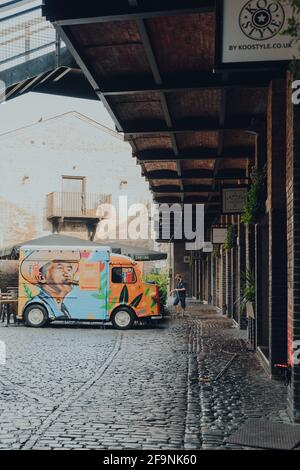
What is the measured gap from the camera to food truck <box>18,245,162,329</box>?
18000 mm

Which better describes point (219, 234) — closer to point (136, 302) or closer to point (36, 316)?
point (136, 302)

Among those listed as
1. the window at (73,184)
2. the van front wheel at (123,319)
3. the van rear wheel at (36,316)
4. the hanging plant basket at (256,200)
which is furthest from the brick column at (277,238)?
the window at (73,184)

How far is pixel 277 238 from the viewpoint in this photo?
32.2 ft

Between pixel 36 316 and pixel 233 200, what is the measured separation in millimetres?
7316

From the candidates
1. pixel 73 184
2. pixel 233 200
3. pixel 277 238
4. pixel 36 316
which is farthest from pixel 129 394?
pixel 73 184

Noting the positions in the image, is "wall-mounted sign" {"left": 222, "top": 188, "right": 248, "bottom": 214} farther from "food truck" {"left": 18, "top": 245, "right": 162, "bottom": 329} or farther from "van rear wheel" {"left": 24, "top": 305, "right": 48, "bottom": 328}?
"van rear wheel" {"left": 24, "top": 305, "right": 48, "bottom": 328}

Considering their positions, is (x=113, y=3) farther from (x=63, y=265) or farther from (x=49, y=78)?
(x=63, y=265)

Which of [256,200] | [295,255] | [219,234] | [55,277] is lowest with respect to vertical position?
[55,277]

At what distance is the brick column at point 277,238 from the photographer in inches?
383

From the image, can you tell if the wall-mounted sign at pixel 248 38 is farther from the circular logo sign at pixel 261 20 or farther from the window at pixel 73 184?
the window at pixel 73 184

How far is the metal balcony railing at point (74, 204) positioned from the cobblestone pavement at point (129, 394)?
67.4ft

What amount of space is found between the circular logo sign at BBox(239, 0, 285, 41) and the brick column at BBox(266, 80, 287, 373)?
3403 millimetres

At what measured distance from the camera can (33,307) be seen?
18.4 meters

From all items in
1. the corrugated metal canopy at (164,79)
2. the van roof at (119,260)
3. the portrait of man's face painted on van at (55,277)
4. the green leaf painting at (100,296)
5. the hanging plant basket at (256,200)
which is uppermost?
the corrugated metal canopy at (164,79)
